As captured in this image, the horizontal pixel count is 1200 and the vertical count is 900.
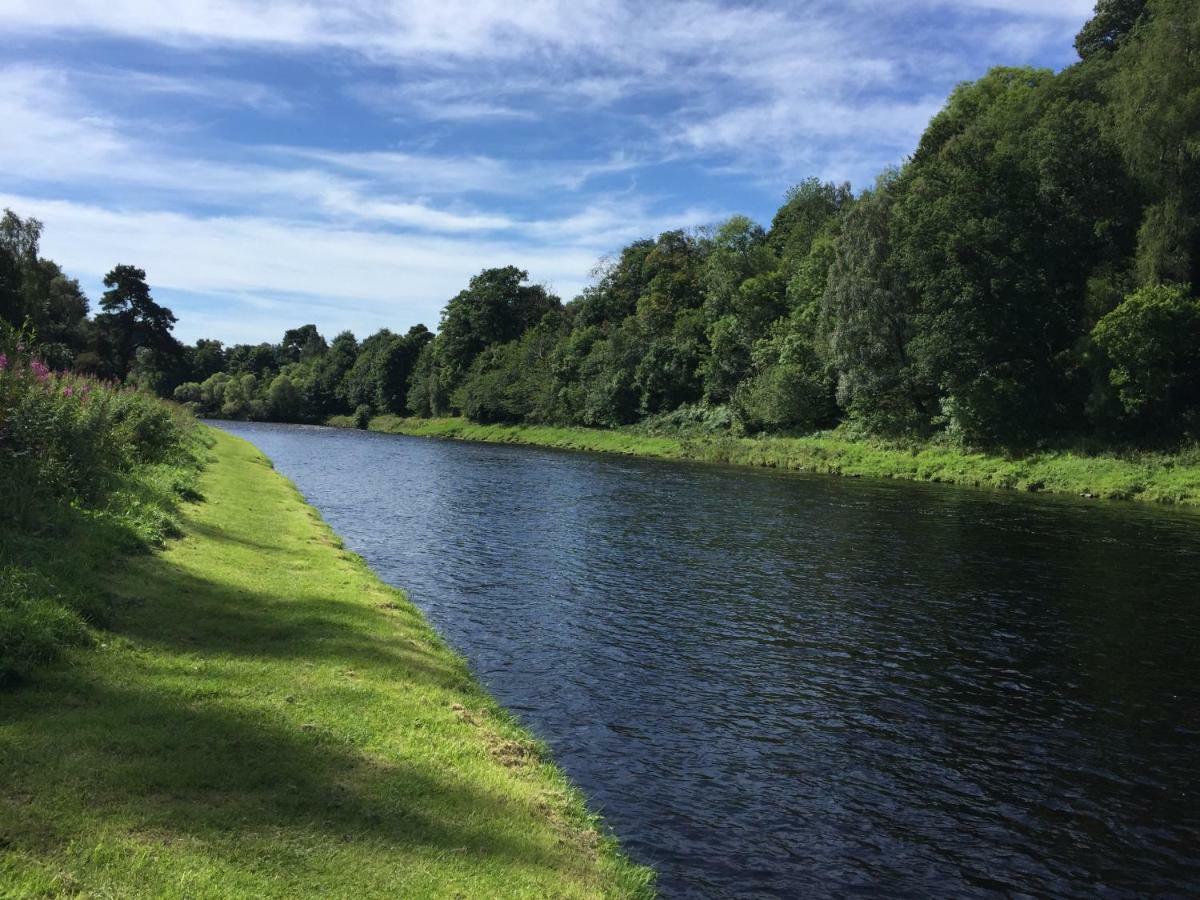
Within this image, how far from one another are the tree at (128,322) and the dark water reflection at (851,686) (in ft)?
204

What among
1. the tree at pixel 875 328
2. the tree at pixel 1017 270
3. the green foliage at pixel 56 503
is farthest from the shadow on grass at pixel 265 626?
the tree at pixel 875 328

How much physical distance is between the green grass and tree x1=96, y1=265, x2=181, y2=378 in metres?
77.2

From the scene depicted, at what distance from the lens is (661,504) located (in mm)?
37188

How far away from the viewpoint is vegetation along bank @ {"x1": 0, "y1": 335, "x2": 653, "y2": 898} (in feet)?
19.2

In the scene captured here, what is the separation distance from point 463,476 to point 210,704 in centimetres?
4113

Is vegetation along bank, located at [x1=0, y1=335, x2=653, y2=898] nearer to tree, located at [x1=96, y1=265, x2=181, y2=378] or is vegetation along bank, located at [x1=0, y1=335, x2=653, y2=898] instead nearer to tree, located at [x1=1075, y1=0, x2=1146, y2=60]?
tree, located at [x1=96, y1=265, x2=181, y2=378]

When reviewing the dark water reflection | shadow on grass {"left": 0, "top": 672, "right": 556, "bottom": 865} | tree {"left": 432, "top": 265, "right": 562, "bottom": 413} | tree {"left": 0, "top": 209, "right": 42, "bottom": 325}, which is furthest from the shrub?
shadow on grass {"left": 0, "top": 672, "right": 556, "bottom": 865}

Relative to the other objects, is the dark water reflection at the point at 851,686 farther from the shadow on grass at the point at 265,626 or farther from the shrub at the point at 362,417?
the shrub at the point at 362,417

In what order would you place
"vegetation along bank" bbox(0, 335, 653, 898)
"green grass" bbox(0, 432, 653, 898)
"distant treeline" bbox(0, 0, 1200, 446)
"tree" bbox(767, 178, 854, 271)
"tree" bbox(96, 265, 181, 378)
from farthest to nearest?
"tree" bbox(767, 178, 854, 271), "tree" bbox(96, 265, 181, 378), "distant treeline" bbox(0, 0, 1200, 446), "vegetation along bank" bbox(0, 335, 653, 898), "green grass" bbox(0, 432, 653, 898)

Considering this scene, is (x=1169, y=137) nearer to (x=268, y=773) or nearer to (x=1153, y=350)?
(x=1153, y=350)

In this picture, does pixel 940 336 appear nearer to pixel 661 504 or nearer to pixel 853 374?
pixel 853 374

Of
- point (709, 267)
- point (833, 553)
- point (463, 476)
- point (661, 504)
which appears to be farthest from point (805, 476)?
point (709, 267)

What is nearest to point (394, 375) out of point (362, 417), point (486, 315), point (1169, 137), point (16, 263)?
point (362, 417)

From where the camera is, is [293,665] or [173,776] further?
[293,665]
